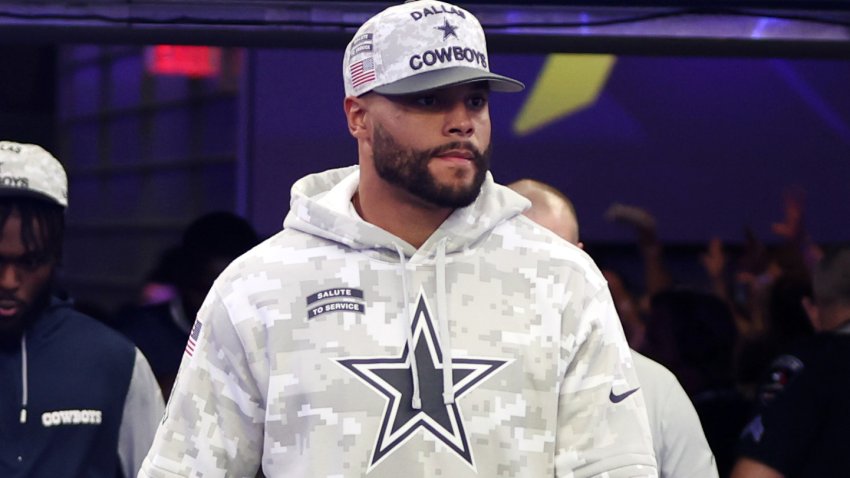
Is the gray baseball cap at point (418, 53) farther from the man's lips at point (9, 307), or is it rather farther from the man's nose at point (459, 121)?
the man's lips at point (9, 307)

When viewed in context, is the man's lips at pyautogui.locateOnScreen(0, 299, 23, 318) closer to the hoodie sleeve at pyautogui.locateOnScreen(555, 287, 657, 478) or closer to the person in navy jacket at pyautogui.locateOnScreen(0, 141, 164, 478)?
the person in navy jacket at pyautogui.locateOnScreen(0, 141, 164, 478)

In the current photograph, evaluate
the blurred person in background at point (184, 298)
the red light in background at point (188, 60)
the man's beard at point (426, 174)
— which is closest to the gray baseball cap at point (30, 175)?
the blurred person in background at point (184, 298)

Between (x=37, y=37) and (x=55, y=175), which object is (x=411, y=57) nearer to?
(x=55, y=175)

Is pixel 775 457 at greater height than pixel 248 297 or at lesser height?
lesser

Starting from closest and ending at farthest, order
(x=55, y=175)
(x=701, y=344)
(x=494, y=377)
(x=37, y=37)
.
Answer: (x=494, y=377) → (x=55, y=175) → (x=37, y=37) → (x=701, y=344)

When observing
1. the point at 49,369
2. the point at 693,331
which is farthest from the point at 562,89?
the point at 49,369

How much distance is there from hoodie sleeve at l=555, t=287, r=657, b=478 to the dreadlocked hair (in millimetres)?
1817

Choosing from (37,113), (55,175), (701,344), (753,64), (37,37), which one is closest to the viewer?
(55,175)

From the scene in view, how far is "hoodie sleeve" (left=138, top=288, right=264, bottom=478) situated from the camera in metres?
2.75

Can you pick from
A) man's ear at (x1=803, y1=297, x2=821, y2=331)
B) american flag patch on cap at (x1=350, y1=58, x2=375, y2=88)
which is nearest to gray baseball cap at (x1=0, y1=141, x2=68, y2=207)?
american flag patch on cap at (x1=350, y1=58, x2=375, y2=88)

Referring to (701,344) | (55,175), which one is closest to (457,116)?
(55,175)

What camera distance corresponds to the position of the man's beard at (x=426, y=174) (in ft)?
8.77

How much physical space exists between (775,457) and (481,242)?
5.80 feet

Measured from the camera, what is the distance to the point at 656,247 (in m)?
6.75
